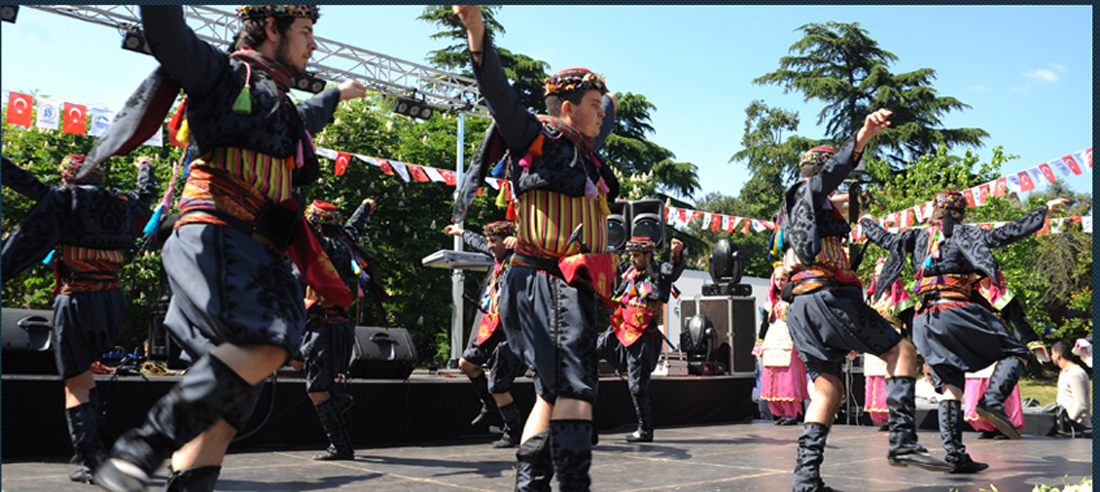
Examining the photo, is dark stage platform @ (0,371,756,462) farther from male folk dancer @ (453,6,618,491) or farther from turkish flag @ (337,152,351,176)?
turkish flag @ (337,152,351,176)

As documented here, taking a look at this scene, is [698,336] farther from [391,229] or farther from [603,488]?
[391,229]

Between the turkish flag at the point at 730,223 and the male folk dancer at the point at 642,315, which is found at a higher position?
the turkish flag at the point at 730,223

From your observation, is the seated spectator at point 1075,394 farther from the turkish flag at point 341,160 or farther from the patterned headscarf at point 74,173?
the turkish flag at point 341,160

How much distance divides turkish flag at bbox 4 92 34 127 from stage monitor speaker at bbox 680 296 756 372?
9950 millimetres

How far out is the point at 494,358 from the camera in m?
6.50

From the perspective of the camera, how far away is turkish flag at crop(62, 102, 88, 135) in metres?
11.8

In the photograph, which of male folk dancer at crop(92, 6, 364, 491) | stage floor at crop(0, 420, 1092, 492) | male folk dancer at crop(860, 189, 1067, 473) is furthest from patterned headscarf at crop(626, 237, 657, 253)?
male folk dancer at crop(92, 6, 364, 491)

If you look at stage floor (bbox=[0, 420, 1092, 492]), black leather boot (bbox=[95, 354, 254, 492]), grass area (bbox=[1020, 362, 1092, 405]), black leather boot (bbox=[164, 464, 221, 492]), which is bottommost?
grass area (bbox=[1020, 362, 1092, 405])

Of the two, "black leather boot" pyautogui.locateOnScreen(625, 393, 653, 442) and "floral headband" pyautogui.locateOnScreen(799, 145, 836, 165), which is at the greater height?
"floral headband" pyautogui.locateOnScreen(799, 145, 836, 165)

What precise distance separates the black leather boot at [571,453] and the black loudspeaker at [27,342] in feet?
17.1

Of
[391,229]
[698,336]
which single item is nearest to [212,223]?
[698,336]

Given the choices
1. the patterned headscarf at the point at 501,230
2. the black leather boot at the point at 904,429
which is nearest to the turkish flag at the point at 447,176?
the patterned headscarf at the point at 501,230

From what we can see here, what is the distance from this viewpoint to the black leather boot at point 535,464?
3.13 metres

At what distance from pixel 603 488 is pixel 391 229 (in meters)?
18.4
